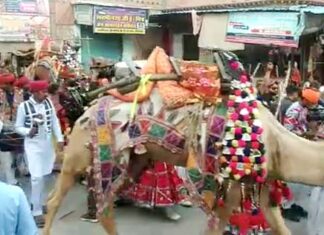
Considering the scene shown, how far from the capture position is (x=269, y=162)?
4.36 m

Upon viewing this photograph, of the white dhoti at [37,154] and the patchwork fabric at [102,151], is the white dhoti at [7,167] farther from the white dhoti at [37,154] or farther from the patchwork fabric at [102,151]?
the patchwork fabric at [102,151]

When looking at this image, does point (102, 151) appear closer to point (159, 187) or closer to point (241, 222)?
point (241, 222)

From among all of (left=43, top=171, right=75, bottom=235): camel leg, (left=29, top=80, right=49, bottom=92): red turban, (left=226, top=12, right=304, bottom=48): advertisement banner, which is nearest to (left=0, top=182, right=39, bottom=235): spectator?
(left=43, top=171, right=75, bottom=235): camel leg

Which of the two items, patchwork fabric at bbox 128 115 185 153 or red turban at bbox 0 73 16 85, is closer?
patchwork fabric at bbox 128 115 185 153

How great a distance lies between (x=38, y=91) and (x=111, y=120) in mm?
1418

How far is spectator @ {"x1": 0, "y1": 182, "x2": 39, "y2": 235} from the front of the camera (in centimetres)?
222

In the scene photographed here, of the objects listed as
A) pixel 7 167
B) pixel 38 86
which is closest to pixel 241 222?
pixel 38 86

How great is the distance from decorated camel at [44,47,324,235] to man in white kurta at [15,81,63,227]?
73 cm

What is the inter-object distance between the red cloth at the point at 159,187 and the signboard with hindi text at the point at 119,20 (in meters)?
10.4

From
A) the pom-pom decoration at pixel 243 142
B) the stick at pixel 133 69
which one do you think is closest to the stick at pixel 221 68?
the pom-pom decoration at pixel 243 142

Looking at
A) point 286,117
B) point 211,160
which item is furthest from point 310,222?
point 211,160

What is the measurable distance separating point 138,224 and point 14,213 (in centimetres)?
391

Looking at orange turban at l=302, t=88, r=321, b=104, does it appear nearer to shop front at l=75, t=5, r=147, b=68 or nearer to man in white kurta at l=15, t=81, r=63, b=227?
man in white kurta at l=15, t=81, r=63, b=227

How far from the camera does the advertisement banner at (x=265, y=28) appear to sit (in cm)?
1139
